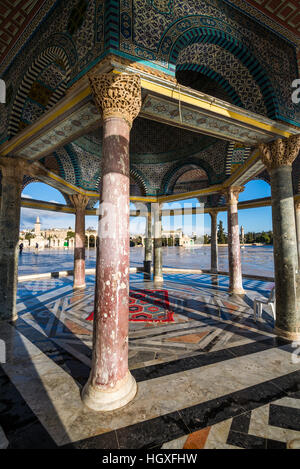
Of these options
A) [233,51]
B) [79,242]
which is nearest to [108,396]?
[233,51]

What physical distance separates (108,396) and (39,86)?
19.8ft

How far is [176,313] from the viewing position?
5.29 meters

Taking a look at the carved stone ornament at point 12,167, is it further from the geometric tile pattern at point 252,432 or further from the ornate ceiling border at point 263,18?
the geometric tile pattern at point 252,432

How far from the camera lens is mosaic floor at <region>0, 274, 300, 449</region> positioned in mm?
1821

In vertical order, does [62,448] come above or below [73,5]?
below

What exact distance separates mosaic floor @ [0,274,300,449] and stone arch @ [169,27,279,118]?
411 centimetres

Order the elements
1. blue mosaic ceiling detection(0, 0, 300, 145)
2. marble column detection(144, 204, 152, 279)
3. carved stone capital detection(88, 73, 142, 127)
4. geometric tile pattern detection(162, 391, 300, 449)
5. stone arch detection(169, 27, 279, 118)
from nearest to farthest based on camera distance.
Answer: geometric tile pattern detection(162, 391, 300, 449)
carved stone capital detection(88, 73, 142, 127)
blue mosaic ceiling detection(0, 0, 300, 145)
stone arch detection(169, 27, 279, 118)
marble column detection(144, 204, 152, 279)

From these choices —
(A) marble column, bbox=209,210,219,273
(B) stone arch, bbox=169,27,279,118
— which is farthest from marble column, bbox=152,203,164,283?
(B) stone arch, bbox=169,27,279,118

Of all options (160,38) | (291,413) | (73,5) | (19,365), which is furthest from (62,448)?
(73,5)

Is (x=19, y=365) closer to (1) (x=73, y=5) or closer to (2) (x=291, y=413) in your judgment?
(2) (x=291, y=413)

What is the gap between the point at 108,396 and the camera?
214 cm

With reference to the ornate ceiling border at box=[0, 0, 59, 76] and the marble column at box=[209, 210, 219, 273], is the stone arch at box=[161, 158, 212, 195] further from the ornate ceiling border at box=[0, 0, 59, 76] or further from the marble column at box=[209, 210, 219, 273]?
the ornate ceiling border at box=[0, 0, 59, 76]

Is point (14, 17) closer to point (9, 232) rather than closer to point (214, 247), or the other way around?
point (9, 232)

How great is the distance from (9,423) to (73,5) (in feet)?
17.2
